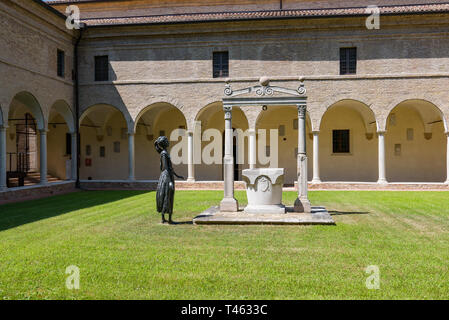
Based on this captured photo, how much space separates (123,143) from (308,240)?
18502mm

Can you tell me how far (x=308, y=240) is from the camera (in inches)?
304

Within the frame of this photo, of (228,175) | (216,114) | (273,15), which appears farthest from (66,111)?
(228,175)

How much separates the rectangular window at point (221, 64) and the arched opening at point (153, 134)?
4026 millimetres

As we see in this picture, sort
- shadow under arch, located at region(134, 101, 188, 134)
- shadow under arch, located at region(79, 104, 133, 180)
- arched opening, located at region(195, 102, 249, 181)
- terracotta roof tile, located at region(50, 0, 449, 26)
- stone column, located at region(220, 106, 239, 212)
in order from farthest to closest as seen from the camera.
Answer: shadow under arch, located at region(79, 104, 133, 180) → arched opening, located at region(195, 102, 249, 181) → shadow under arch, located at region(134, 101, 188, 134) → terracotta roof tile, located at region(50, 0, 449, 26) → stone column, located at region(220, 106, 239, 212)

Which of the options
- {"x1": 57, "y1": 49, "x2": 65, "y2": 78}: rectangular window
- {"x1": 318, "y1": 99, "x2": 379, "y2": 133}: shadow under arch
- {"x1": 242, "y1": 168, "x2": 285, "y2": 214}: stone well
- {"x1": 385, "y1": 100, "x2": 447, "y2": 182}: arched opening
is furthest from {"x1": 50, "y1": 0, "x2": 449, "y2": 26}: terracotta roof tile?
{"x1": 242, "y1": 168, "x2": 285, "y2": 214}: stone well

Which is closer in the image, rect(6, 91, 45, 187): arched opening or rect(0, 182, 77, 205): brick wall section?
rect(0, 182, 77, 205): brick wall section

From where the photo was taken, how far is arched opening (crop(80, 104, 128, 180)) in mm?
24219

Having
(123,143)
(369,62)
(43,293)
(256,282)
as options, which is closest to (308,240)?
(256,282)

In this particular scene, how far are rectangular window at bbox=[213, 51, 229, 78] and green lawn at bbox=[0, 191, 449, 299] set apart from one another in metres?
10.5

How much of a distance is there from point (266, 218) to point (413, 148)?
15894mm

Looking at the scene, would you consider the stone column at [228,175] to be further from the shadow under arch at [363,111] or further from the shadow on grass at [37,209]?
the shadow under arch at [363,111]

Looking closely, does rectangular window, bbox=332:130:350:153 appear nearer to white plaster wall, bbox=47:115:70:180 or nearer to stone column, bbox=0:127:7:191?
white plaster wall, bbox=47:115:70:180

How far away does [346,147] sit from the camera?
23.1 m

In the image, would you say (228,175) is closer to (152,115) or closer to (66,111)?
(66,111)
